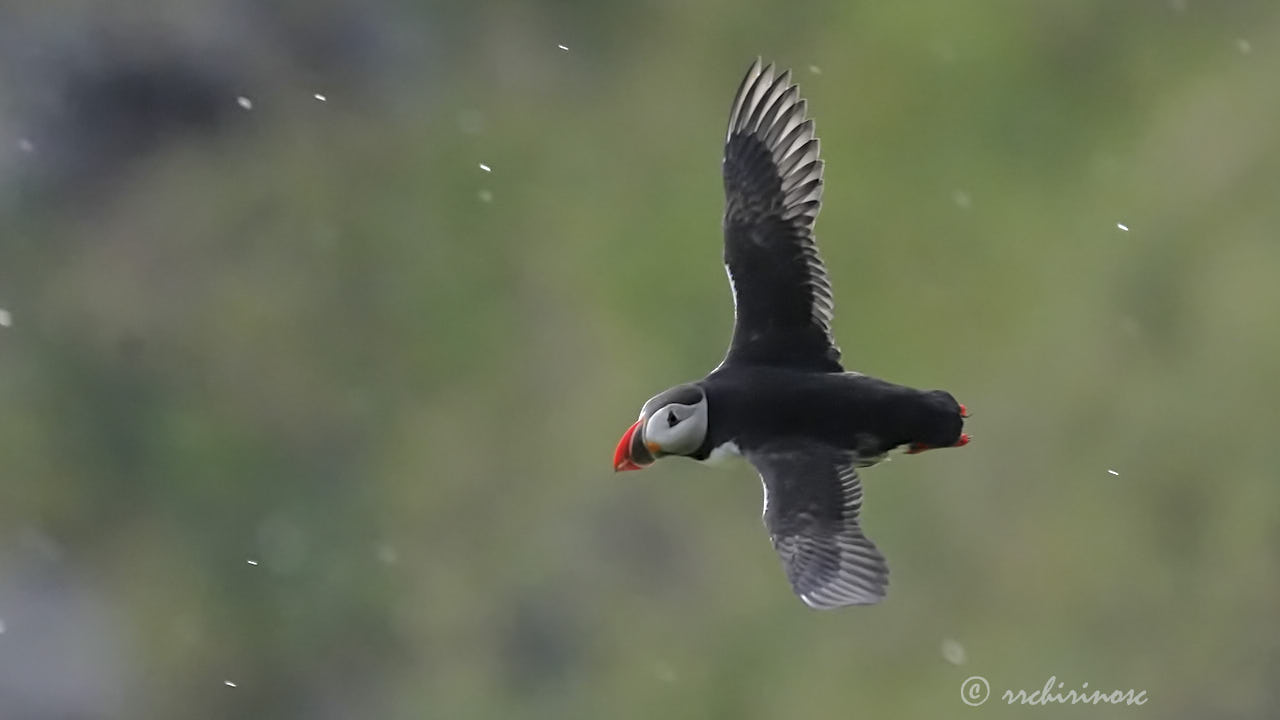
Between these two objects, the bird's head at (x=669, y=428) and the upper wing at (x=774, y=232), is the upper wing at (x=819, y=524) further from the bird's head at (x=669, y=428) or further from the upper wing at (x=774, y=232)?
the upper wing at (x=774, y=232)

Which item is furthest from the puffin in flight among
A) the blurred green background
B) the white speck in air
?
the white speck in air

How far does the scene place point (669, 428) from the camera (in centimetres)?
518

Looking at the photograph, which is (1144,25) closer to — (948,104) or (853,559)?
(948,104)

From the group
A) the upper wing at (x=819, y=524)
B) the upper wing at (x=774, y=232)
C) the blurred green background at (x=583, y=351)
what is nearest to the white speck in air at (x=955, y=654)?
the blurred green background at (x=583, y=351)

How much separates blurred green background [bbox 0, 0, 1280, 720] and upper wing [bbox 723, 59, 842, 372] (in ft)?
11.3

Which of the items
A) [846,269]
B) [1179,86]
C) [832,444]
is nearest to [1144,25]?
[1179,86]

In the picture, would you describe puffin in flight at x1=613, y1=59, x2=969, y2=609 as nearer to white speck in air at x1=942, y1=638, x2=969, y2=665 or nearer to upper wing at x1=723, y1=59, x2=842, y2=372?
upper wing at x1=723, y1=59, x2=842, y2=372

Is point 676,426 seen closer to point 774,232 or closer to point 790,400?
point 790,400

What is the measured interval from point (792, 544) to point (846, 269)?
199 inches

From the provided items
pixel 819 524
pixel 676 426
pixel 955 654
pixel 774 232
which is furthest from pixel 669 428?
pixel 955 654

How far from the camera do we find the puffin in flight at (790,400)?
491cm

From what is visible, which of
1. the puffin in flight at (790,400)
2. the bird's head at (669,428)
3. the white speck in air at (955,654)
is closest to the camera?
the puffin in flight at (790,400)

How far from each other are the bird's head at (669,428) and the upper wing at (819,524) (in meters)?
0.17

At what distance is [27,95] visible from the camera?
466 inches
